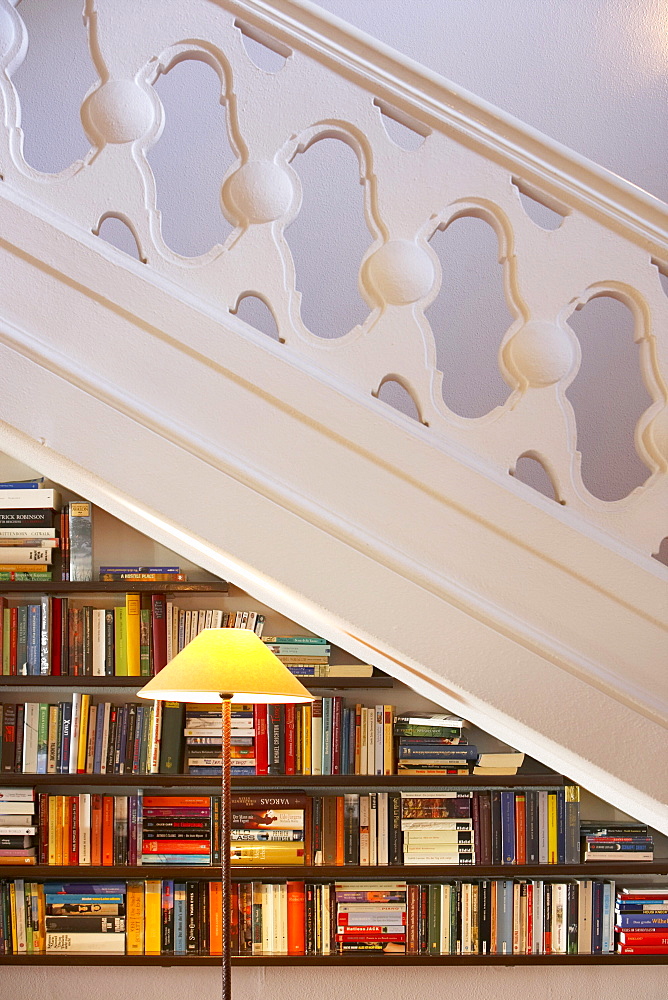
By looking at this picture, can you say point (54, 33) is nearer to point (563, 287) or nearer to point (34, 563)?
point (34, 563)

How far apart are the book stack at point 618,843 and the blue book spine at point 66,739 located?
1.80m

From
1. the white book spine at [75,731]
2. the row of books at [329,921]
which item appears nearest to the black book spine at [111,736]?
the white book spine at [75,731]

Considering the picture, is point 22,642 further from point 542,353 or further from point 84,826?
point 542,353

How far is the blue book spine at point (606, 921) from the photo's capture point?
3109 millimetres

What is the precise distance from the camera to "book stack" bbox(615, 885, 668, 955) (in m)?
3.09

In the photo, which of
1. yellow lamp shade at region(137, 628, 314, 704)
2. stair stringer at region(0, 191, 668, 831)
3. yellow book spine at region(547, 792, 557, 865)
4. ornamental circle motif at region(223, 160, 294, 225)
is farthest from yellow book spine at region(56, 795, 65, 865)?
ornamental circle motif at region(223, 160, 294, 225)

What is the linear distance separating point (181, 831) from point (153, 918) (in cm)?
31

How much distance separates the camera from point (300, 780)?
3.09 m

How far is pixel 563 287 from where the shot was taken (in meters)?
0.99

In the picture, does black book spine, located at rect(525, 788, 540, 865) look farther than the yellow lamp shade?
Yes

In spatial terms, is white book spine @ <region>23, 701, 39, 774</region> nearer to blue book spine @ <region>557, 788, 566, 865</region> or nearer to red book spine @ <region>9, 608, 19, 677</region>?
red book spine @ <region>9, 608, 19, 677</region>

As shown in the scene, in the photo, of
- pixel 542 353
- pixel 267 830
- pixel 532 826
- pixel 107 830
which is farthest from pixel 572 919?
pixel 542 353

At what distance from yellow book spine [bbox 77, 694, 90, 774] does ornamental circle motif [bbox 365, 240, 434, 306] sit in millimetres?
2532

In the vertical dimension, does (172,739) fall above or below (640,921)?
above
